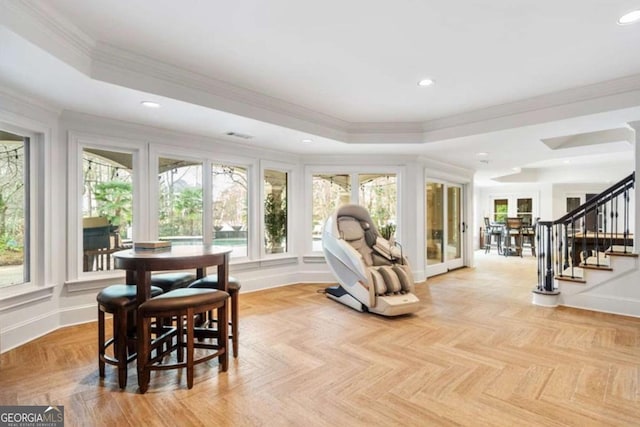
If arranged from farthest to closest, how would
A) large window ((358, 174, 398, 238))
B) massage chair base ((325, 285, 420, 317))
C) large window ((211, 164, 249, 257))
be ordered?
1. large window ((358, 174, 398, 238))
2. large window ((211, 164, 249, 257))
3. massage chair base ((325, 285, 420, 317))

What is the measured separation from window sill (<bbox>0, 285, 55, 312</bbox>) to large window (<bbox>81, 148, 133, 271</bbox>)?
18.2 inches

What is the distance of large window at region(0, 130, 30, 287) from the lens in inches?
128

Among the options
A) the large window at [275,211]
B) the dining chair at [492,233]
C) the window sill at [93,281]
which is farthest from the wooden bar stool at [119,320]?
the dining chair at [492,233]

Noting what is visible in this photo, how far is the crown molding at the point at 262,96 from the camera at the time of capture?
92.8 inches

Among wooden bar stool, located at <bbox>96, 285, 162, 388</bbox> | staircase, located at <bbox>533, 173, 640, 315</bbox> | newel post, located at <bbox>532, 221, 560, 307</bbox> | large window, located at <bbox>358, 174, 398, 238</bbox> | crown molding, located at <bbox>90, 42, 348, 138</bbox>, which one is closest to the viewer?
wooden bar stool, located at <bbox>96, 285, 162, 388</bbox>

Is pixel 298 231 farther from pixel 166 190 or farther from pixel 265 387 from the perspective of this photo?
pixel 265 387

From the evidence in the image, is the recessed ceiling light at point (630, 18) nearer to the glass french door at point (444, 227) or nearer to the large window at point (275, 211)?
the glass french door at point (444, 227)

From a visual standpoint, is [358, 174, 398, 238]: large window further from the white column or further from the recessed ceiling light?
the recessed ceiling light

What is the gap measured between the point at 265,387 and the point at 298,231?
377 centimetres

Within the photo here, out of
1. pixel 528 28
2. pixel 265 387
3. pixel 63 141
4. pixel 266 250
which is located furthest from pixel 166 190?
pixel 528 28

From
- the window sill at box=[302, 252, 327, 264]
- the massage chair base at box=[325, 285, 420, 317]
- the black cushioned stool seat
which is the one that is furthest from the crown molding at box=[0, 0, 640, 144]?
the massage chair base at box=[325, 285, 420, 317]

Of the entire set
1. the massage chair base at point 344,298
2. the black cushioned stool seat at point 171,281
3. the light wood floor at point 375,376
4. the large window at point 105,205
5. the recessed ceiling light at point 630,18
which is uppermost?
the recessed ceiling light at point 630,18

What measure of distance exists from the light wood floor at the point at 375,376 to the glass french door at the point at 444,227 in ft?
9.31

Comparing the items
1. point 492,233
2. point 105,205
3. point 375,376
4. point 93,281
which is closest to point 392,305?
point 375,376
